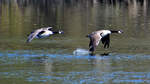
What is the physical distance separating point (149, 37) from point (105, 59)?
24.0 feet

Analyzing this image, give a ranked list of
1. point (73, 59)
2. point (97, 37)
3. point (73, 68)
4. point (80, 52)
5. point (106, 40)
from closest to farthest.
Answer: point (73, 68), point (73, 59), point (97, 37), point (80, 52), point (106, 40)

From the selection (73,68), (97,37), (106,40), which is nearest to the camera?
(73,68)

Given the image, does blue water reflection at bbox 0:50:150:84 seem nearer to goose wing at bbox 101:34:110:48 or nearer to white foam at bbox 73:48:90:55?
white foam at bbox 73:48:90:55

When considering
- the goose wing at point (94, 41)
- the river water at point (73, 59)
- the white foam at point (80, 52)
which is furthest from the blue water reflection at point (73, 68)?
the white foam at point (80, 52)

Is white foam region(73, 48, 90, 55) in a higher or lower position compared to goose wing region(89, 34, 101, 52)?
lower

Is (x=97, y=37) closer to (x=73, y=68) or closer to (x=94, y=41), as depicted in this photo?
(x=94, y=41)

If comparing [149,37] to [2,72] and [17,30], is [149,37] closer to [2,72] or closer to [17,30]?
[17,30]

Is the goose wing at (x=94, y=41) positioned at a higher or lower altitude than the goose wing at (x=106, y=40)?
higher

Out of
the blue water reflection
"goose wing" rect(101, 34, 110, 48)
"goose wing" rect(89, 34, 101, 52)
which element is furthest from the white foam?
"goose wing" rect(89, 34, 101, 52)

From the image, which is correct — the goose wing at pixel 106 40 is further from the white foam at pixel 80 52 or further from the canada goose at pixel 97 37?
the white foam at pixel 80 52

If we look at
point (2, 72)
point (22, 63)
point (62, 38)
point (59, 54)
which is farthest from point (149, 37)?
point (2, 72)

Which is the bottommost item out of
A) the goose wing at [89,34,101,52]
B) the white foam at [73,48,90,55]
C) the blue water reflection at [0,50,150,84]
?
the white foam at [73,48,90,55]

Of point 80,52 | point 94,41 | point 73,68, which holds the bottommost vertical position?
point 80,52

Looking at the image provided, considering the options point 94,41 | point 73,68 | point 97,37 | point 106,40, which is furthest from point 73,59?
Result: point 106,40
